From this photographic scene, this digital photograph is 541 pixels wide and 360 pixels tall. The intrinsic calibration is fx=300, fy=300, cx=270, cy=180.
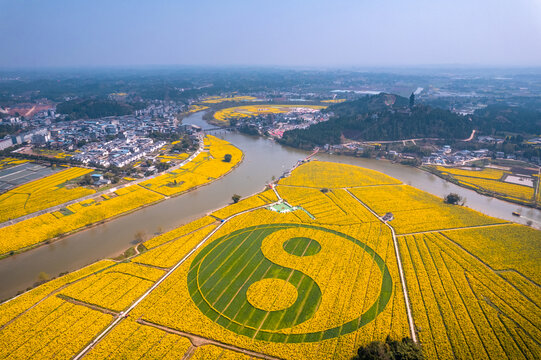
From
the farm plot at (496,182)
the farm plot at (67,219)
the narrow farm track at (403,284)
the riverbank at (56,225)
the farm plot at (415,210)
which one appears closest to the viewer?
the narrow farm track at (403,284)

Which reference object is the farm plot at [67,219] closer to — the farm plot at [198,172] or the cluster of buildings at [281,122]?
the farm plot at [198,172]


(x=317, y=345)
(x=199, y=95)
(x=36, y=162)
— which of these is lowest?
(x=317, y=345)

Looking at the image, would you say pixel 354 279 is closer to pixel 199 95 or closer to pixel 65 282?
pixel 65 282

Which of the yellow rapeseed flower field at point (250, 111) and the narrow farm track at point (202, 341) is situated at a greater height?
the yellow rapeseed flower field at point (250, 111)

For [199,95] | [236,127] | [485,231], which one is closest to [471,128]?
[485,231]

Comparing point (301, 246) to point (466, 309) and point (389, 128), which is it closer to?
point (466, 309)

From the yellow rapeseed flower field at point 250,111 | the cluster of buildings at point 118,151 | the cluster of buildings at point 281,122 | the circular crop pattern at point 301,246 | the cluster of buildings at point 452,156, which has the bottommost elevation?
the circular crop pattern at point 301,246

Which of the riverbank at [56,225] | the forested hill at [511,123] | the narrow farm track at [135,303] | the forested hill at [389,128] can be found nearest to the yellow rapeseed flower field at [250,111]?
the forested hill at [389,128]
